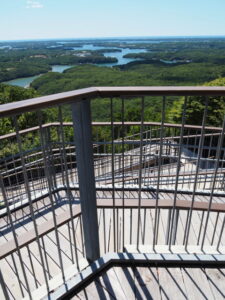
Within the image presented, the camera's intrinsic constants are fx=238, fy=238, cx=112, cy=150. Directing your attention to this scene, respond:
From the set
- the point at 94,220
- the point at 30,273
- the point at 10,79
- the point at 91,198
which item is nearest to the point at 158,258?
the point at 94,220

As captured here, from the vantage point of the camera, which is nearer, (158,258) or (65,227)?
(158,258)

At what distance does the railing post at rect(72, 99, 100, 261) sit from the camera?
51.6 inches

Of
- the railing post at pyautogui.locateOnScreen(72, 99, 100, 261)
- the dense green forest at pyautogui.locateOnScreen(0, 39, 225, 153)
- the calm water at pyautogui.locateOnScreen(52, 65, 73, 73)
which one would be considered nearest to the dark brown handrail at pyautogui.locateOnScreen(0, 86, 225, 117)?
the railing post at pyautogui.locateOnScreen(72, 99, 100, 261)

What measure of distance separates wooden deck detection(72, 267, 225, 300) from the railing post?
21cm

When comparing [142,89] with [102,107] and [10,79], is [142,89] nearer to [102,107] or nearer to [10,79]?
[102,107]

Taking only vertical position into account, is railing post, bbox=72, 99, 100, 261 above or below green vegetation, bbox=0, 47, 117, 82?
above

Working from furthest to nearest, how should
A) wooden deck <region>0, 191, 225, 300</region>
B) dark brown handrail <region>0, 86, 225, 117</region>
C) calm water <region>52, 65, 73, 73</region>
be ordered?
calm water <region>52, 65, 73, 73</region> < wooden deck <region>0, 191, 225, 300</region> < dark brown handrail <region>0, 86, 225, 117</region>

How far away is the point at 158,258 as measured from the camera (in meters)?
1.74

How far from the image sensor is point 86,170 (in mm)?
1459

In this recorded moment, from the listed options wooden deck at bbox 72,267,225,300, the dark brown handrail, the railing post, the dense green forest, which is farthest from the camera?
the dense green forest

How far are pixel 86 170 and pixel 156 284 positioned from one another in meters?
0.92

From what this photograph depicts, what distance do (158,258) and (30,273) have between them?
1446 mm

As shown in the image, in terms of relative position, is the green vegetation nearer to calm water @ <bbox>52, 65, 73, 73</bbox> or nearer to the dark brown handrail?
calm water @ <bbox>52, 65, 73, 73</bbox>

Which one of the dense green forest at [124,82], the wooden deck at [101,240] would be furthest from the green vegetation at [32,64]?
the wooden deck at [101,240]
